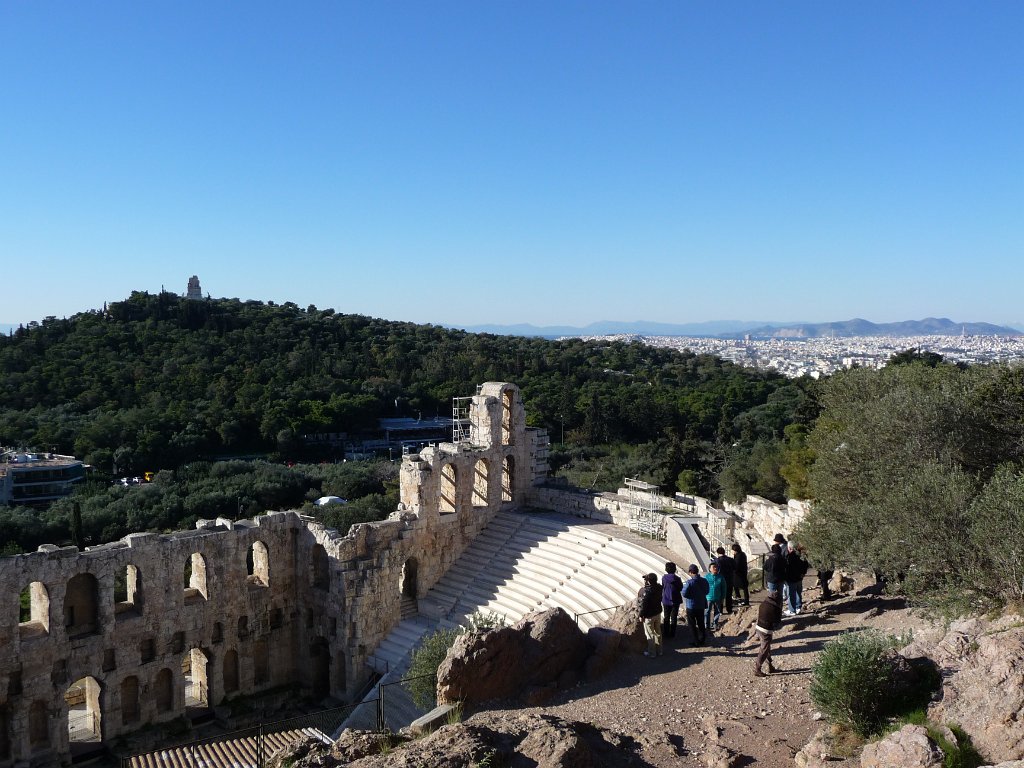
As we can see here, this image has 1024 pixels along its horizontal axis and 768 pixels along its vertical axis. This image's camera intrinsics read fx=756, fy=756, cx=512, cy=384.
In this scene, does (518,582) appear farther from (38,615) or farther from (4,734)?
(4,734)

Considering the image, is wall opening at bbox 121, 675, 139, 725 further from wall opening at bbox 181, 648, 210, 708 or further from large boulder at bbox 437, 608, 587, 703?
large boulder at bbox 437, 608, 587, 703

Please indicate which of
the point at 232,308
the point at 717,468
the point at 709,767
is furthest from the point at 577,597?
the point at 232,308

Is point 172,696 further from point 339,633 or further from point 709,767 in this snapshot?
point 709,767

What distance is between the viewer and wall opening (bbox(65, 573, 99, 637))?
2036 centimetres

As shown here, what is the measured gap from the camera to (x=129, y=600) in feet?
70.4

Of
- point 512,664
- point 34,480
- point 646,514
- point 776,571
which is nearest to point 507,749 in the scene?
point 512,664

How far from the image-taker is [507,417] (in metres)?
26.9

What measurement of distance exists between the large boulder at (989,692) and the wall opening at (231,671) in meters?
19.9

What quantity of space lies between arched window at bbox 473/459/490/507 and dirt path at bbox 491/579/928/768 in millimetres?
12014

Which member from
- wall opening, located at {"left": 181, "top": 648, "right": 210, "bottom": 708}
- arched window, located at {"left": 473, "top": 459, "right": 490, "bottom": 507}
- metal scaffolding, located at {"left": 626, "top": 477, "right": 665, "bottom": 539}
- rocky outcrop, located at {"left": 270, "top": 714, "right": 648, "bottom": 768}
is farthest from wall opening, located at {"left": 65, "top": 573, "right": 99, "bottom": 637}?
metal scaffolding, located at {"left": 626, "top": 477, "right": 665, "bottom": 539}

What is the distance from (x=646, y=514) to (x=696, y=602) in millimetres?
10078

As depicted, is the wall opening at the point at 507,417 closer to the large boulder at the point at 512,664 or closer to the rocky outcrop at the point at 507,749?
the large boulder at the point at 512,664

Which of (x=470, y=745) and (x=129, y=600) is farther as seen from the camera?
(x=129, y=600)

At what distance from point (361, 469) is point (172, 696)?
898 inches
